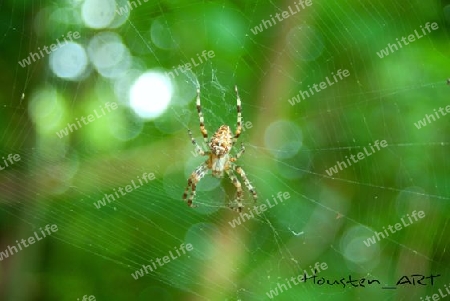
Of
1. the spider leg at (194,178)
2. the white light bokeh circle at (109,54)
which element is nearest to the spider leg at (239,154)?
the spider leg at (194,178)

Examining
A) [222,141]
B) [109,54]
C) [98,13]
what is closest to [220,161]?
[222,141]

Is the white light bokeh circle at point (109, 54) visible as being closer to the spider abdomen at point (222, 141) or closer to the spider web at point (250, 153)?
the spider web at point (250, 153)

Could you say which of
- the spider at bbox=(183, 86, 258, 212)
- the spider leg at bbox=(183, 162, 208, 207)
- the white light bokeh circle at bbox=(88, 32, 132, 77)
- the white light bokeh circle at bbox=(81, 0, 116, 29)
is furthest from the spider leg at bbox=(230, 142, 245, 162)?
the white light bokeh circle at bbox=(81, 0, 116, 29)

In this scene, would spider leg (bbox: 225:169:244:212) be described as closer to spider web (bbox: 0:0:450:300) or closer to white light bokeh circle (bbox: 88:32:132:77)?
spider web (bbox: 0:0:450:300)

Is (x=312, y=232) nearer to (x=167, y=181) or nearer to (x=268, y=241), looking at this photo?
(x=268, y=241)

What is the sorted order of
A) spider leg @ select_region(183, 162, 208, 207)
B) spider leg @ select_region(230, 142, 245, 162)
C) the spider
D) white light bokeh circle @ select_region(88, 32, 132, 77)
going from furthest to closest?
white light bokeh circle @ select_region(88, 32, 132, 77) < spider leg @ select_region(183, 162, 208, 207) < the spider < spider leg @ select_region(230, 142, 245, 162)

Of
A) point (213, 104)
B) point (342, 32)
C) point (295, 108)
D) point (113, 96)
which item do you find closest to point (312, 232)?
point (295, 108)
